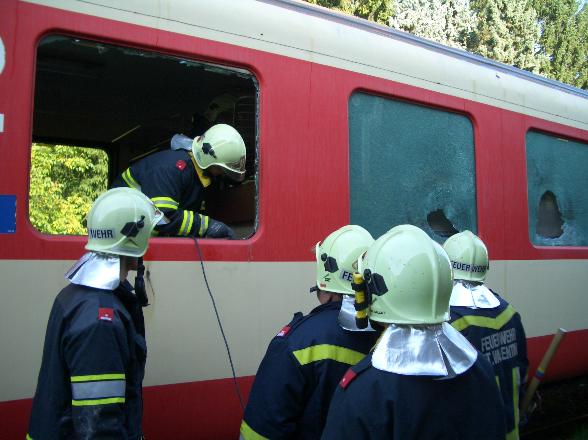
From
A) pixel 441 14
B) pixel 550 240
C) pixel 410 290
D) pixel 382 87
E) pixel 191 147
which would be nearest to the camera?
pixel 410 290

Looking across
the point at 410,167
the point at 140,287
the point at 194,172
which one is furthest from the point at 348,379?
the point at 410,167

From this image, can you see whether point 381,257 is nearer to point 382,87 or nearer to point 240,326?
point 240,326

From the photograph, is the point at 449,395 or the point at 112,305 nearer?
the point at 449,395

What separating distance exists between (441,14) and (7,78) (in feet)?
84.8

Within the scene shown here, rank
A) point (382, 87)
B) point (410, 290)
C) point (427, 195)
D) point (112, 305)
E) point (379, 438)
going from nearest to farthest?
point (379, 438), point (410, 290), point (112, 305), point (382, 87), point (427, 195)

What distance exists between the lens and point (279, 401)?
1.92 metres

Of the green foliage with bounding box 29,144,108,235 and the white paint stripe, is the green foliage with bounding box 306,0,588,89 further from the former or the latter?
the green foliage with bounding box 29,144,108,235

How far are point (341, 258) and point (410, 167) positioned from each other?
1706mm

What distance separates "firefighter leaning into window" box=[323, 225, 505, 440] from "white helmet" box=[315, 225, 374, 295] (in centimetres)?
55

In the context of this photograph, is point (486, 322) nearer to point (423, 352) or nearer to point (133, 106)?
point (423, 352)

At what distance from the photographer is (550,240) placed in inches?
182

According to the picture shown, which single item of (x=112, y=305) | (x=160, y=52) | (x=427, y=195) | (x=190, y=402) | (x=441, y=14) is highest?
(x=441, y=14)

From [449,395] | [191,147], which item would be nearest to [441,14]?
[191,147]

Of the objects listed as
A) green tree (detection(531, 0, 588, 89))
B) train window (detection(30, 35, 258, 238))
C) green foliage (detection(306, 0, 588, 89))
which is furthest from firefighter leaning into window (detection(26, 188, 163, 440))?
green tree (detection(531, 0, 588, 89))
